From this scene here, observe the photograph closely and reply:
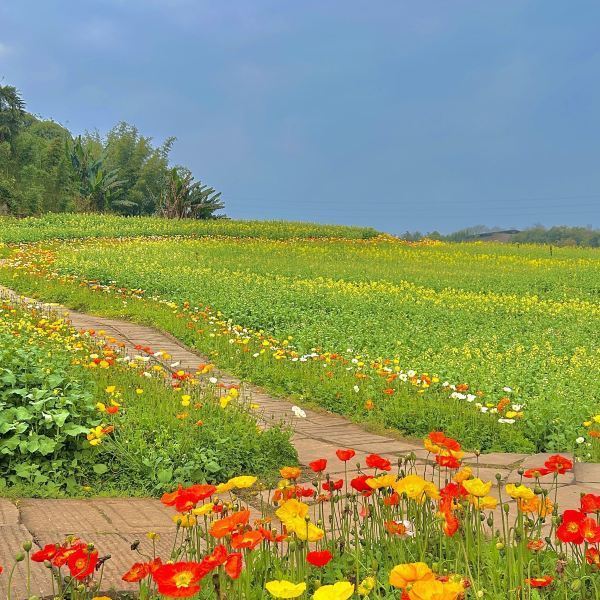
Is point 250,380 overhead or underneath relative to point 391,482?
underneath

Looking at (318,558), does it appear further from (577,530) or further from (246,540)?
(577,530)

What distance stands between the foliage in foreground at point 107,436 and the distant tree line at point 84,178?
27.2 metres

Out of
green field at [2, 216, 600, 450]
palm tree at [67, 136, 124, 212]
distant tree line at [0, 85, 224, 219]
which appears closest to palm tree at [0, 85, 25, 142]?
distant tree line at [0, 85, 224, 219]

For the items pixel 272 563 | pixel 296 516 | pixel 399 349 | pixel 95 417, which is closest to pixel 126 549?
pixel 272 563

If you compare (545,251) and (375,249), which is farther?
(545,251)

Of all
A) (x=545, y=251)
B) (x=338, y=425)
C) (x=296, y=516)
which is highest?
(x=545, y=251)

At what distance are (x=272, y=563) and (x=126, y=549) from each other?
0.66 metres

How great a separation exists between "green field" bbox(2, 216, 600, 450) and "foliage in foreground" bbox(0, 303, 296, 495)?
169 cm

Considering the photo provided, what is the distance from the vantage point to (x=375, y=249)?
Result: 24.4 meters

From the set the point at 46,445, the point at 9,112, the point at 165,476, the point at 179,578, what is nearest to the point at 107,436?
the point at 46,445

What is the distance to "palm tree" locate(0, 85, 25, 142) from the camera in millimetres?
39156

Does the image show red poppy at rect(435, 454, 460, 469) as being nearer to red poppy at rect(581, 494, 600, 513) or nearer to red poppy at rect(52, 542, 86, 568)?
red poppy at rect(581, 494, 600, 513)

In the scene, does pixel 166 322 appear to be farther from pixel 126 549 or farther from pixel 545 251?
pixel 545 251

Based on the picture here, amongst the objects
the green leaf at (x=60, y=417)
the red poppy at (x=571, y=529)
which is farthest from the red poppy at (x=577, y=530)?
the green leaf at (x=60, y=417)
